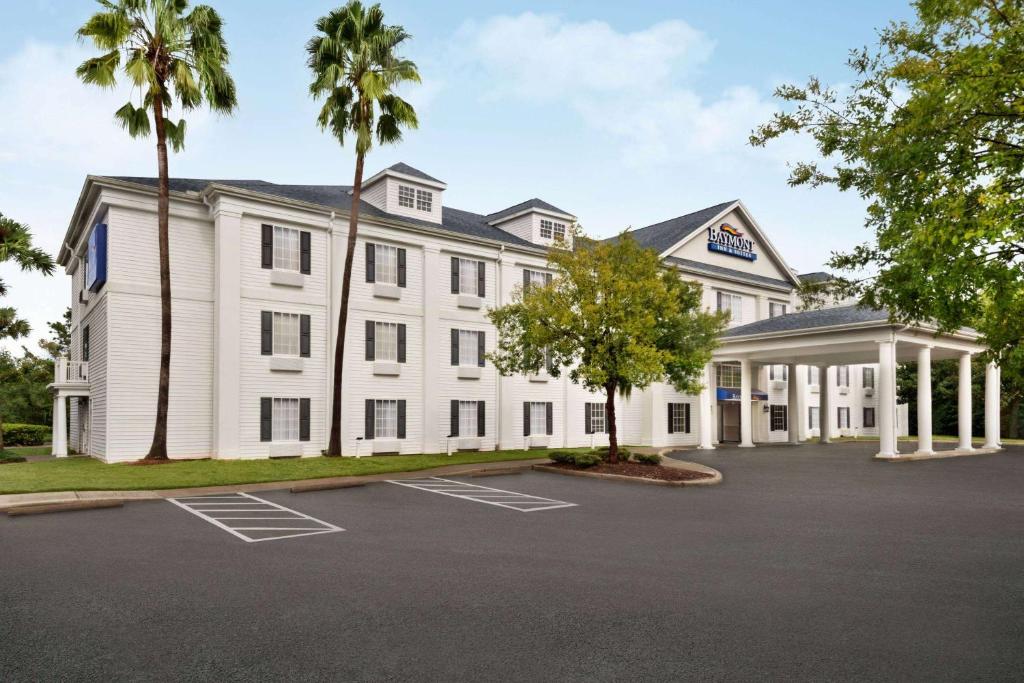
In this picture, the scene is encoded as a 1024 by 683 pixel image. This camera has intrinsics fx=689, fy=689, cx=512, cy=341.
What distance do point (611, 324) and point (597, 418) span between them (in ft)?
43.3

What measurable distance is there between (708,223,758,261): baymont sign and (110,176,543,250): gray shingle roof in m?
11.2

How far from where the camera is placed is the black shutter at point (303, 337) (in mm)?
26250

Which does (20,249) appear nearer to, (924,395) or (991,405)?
(924,395)

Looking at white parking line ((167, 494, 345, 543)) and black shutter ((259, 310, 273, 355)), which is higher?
black shutter ((259, 310, 273, 355))

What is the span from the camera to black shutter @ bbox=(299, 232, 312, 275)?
2655 centimetres

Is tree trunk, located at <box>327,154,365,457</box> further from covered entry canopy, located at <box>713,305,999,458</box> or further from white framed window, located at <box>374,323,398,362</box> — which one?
covered entry canopy, located at <box>713,305,999,458</box>

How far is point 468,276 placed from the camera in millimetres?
31203

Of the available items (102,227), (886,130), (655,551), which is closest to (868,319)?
(886,130)

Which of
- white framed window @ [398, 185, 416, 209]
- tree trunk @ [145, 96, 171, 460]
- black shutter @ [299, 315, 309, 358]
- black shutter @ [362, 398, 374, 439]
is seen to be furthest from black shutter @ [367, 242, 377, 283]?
tree trunk @ [145, 96, 171, 460]

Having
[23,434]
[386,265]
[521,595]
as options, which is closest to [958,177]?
[521,595]

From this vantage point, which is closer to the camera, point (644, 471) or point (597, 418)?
point (644, 471)

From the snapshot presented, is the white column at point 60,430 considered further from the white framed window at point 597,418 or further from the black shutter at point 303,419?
the white framed window at point 597,418

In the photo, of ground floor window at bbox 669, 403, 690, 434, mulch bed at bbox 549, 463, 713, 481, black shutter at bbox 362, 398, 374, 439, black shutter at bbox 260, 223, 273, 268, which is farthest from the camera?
ground floor window at bbox 669, 403, 690, 434

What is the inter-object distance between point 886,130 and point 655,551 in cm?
857
